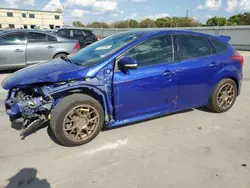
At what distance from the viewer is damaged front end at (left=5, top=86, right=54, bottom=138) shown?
2.88 meters

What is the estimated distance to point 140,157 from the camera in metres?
2.83

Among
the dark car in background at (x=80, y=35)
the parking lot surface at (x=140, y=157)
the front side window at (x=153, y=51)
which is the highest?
the dark car in background at (x=80, y=35)

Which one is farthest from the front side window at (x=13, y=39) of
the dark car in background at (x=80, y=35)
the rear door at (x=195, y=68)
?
the dark car in background at (x=80, y=35)

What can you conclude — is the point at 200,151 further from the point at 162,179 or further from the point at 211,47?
the point at 211,47

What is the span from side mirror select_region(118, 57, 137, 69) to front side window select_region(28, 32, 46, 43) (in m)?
5.31

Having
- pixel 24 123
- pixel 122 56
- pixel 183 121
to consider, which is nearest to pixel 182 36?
pixel 122 56

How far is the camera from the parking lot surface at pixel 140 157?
242cm

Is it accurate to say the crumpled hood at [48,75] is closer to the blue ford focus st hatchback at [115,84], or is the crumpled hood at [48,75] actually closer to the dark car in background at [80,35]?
the blue ford focus st hatchback at [115,84]

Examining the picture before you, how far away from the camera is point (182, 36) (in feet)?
11.9

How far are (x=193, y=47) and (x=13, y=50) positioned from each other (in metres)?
5.71

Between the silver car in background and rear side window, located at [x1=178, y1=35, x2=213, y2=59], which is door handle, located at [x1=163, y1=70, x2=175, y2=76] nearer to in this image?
rear side window, located at [x1=178, y1=35, x2=213, y2=59]

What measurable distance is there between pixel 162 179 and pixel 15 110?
2.14 meters

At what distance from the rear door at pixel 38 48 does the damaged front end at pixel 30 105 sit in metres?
4.42

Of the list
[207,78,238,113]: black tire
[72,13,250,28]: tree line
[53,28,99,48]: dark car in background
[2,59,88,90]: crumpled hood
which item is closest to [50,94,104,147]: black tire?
[2,59,88,90]: crumpled hood
